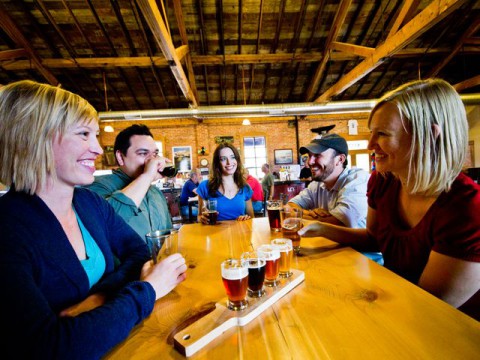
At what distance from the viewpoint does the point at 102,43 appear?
6562 mm

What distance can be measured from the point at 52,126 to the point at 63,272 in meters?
0.51

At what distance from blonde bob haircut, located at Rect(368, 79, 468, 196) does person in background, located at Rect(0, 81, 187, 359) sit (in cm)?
109

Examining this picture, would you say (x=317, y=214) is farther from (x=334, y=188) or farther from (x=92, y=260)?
(x=92, y=260)

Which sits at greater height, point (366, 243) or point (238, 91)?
point (238, 91)

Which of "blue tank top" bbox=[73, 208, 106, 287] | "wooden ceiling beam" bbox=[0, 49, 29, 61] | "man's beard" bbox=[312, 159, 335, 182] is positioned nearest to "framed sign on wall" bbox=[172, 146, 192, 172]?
"wooden ceiling beam" bbox=[0, 49, 29, 61]

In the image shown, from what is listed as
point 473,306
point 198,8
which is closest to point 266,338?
point 473,306

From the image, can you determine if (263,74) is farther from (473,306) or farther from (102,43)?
(473,306)

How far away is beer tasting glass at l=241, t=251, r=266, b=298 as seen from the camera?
80cm

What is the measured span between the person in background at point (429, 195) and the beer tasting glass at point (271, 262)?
1.93ft

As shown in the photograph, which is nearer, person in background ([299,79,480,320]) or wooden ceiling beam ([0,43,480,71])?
person in background ([299,79,480,320])

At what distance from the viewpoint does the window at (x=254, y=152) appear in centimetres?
1088

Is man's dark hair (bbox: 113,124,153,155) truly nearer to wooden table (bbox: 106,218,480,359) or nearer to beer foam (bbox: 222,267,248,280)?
wooden table (bbox: 106,218,480,359)

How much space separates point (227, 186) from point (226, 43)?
5.50m

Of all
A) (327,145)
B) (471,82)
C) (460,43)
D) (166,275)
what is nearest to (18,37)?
(327,145)
